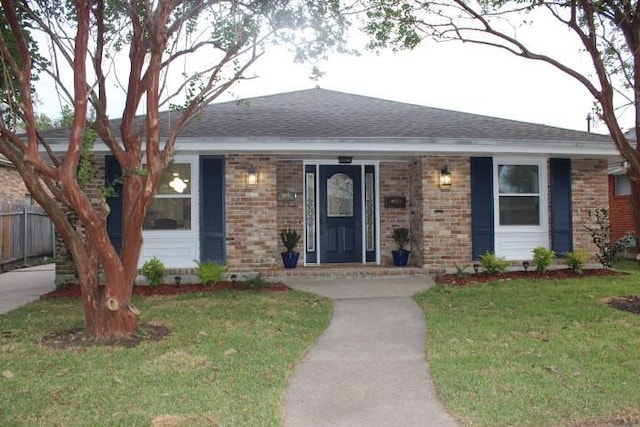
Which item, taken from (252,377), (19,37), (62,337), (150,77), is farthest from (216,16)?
(252,377)

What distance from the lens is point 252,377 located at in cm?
429

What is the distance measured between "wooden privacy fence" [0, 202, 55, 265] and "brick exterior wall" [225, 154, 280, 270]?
679 centimetres

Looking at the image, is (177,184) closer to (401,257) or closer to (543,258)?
(401,257)

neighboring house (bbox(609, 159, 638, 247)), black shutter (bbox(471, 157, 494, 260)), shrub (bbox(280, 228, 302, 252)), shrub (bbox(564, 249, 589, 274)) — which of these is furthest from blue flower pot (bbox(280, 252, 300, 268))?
neighboring house (bbox(609, 159, 638, 247))

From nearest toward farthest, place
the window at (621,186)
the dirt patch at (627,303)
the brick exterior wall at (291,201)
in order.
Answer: the dirt patch at (627,303)
the brick exterior wall at (291,201)
the window at (621,186)

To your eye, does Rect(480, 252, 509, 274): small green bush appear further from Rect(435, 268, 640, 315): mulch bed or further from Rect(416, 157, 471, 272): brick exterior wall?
Rect(416, 157, 471, 272): brick exterior wall

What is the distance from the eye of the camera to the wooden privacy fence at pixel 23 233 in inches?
522

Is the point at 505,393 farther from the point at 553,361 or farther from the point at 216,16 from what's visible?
the point at 216,16

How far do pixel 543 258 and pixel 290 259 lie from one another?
4637 millimetres

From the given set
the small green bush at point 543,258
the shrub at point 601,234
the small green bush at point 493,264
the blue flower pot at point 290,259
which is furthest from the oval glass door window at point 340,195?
the shrub at point 601,234

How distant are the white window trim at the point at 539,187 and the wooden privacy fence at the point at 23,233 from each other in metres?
11.4

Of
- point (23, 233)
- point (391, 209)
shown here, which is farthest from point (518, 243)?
point (23, 233)

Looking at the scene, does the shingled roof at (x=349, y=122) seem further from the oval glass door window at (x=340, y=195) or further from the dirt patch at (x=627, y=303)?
the dirt patch at (x=627, y=303)

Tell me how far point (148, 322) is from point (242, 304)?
1.50 m
